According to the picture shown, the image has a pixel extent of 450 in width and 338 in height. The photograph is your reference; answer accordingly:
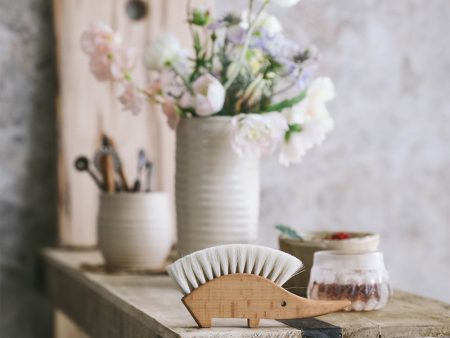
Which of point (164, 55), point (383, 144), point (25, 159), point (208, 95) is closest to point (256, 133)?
point (208, 95)

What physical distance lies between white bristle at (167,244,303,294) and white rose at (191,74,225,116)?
1.15 feet

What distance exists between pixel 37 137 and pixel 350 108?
0.73 metres

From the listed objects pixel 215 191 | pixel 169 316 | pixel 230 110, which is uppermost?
pixel 230 110

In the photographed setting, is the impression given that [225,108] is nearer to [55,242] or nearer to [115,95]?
[115,95]

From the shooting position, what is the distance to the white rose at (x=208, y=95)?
1189 millimetres

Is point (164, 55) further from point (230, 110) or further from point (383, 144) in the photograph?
point (383, 144)

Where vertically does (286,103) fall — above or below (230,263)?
above

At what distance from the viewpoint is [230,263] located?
90cm

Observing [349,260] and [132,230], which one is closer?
[349,260]

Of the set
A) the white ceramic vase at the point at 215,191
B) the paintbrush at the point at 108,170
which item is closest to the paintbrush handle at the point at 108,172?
the paintbrush at the point at 108,170

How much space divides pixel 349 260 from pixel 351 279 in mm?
23

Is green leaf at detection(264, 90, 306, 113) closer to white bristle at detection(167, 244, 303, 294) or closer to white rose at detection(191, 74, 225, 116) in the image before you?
white rose at detection(191, 74, 225, 116)

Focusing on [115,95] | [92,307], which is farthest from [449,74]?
[92,307]

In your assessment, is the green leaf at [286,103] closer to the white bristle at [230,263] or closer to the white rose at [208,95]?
the white rose at [208,95]
